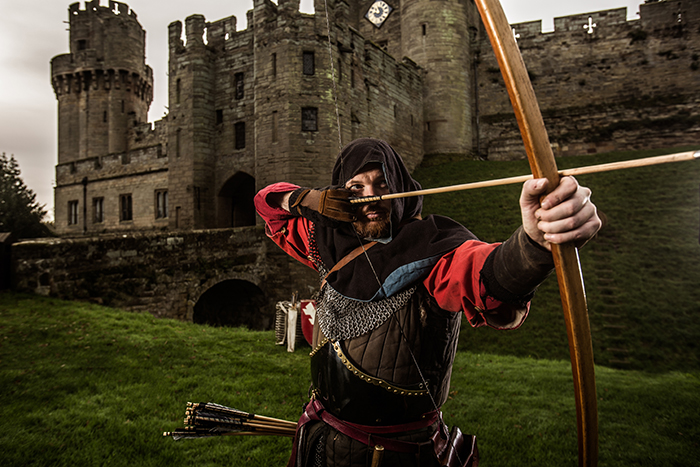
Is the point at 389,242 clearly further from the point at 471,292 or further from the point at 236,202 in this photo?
the point at 236,202

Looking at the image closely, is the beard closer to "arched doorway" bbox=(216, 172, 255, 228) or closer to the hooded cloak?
the hooded cloak

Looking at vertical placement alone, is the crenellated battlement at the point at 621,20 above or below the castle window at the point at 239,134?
above

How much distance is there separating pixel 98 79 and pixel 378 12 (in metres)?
Result: 18.7

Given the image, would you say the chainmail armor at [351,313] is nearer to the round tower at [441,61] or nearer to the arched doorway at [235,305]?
the arched doorway at [235,305]

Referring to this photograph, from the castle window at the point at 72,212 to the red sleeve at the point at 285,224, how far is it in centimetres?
2565

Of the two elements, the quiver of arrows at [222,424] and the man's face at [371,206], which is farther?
the quiver of arrows at [222,424]

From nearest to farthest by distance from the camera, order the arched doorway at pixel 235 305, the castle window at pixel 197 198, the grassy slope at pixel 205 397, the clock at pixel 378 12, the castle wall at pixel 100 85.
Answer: the grassy slope at pixel 205 397, the arched doorway at pixel 235 305, the castle window at pixel 197 198, the clock at pixel 378 12, the castle wall at pixel 100 85

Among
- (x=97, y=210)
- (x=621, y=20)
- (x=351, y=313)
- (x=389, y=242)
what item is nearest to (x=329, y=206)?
(x=389, y=242)

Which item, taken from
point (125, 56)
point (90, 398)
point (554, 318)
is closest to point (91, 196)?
point (125, 56)

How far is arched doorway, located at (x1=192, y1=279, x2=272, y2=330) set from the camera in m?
11.0

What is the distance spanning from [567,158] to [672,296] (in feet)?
41.0

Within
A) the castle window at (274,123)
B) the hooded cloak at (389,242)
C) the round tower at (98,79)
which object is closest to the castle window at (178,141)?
the castle window at (274,123)

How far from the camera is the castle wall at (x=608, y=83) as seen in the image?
1945cm

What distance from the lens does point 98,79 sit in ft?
83.9
